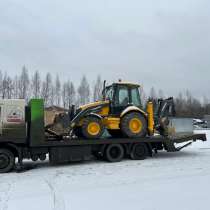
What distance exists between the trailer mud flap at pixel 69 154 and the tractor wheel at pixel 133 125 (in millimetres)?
1769

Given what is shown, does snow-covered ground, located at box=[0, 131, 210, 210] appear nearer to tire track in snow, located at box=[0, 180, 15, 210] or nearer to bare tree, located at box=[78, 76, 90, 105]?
tire track in snow, located at box=[0, 180, 15, 210]

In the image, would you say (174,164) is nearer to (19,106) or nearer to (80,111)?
(80,111)

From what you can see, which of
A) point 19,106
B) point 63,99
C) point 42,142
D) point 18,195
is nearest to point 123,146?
point 42,142

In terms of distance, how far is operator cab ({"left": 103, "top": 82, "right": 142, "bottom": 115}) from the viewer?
48.3 ft

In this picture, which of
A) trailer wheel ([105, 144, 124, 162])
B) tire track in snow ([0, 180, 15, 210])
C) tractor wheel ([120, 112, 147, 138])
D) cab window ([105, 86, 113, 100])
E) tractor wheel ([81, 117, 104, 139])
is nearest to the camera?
tire track in snow ([0, 180, 15, 210])

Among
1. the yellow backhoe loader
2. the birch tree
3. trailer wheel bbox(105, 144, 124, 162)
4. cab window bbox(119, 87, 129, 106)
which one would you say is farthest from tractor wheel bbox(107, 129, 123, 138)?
the birch tree

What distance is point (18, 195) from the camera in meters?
8.22

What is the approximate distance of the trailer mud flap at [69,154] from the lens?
1299 cm

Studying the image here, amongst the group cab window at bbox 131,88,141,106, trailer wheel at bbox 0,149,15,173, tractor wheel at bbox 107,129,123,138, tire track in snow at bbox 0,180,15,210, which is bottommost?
tire track in snow at bbox 0,180,15,210

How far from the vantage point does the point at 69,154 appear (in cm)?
1321

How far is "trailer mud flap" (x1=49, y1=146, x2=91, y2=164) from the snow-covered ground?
0.28 m

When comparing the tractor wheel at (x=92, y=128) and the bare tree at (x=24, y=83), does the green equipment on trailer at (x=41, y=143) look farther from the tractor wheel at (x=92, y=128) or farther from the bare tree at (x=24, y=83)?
the bare tree at (x=24, y=83)

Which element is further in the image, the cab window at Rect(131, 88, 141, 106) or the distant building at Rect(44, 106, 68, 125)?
the cab window at Rect(131, 88, 141, 106)

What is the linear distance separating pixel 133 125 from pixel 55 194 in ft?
22.2
